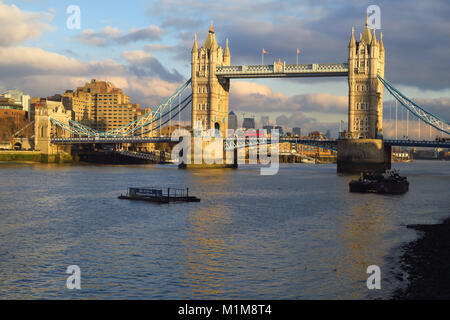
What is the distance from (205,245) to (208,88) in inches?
3292

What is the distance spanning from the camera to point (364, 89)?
9931 centimetres

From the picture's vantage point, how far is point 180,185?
210 feet

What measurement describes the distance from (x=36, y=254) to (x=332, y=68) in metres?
79.7

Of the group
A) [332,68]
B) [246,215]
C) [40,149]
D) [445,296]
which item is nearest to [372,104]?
[332,68]

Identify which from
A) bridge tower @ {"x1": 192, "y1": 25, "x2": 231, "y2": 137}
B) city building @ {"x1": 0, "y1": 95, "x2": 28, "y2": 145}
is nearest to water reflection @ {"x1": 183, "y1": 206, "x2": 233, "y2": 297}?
bridge tower @ {"x1": 192, "y1": 25, "x2": 231, "y2": 137}

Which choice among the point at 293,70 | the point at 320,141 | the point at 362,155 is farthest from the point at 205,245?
the point at 320,141

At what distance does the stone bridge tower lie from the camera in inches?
3878

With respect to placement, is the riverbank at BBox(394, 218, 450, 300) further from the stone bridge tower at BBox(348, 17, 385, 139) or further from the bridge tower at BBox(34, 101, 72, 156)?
the bridge tower at BBox(34, 101, 72, 156)

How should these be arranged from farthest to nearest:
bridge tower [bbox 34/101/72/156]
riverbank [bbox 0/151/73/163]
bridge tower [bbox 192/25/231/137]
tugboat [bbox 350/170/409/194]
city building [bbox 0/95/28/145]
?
city building [bbox 0/95/28/145] < bridge tower [bbox 34/101/72/156] < riverbank [bbox 0/151/73/163] < bridge tower [bbox 192/25/231/137] < tugboat [bbox 350/170/409/194]

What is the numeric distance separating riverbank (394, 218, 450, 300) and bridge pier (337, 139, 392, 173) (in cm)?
6272

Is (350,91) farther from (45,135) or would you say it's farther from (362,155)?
(45,135)

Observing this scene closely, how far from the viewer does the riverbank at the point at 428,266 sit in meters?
18.6

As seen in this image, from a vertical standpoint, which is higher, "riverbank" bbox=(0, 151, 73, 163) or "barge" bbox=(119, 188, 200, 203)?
"riverbank" bbox=(0, 151, 73, 163)
